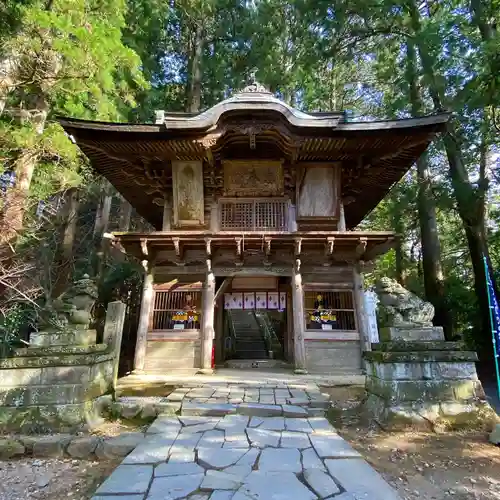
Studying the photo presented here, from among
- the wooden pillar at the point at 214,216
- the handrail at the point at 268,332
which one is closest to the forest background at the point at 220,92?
the wooden pillar at the point at 214,216

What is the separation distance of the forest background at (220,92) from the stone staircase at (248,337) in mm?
5946

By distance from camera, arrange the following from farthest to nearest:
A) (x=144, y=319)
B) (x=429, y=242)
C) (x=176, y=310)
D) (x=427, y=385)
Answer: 1. (x=429, y=242)
2. (x=176, y=310)
3. (x=144, y=319)
4. (x=427, y=385)

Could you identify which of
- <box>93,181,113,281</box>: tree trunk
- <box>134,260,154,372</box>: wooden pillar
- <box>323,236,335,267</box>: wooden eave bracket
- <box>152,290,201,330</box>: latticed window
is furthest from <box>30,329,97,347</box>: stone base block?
<box>93,181,113,281</box>: tree trunk

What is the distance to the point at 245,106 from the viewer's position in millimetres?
7992

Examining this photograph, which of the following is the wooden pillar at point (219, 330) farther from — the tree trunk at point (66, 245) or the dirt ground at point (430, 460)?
the dirt ground at point (430, 460)

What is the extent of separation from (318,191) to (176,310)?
5.07m

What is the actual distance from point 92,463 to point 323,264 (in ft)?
22.7

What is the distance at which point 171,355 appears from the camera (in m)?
8.43

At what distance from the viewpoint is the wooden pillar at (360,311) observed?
845cm

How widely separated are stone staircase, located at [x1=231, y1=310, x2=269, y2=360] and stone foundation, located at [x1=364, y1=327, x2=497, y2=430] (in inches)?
412

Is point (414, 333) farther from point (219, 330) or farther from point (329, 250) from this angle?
point (219, 330)

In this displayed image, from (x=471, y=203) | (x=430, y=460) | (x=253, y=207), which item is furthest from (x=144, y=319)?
(x=471, y=203)

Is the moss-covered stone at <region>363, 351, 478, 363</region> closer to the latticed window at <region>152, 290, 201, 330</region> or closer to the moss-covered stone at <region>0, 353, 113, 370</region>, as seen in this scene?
the moss-covered stone at <region>0, 353, 113, 370</region>

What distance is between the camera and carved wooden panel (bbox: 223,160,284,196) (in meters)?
9.55
